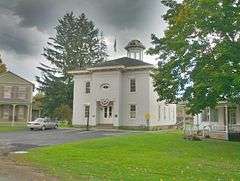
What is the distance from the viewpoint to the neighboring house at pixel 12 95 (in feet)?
194

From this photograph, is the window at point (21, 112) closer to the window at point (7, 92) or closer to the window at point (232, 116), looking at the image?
the window at point (7, 92)

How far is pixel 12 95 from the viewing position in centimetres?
5950

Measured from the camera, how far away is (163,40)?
28.9m

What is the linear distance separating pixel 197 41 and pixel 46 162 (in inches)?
544

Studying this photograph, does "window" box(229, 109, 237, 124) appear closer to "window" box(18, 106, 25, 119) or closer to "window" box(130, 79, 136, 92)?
"window" box(130, 79, 136, 92)

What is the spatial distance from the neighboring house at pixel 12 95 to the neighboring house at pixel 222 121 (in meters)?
28.3

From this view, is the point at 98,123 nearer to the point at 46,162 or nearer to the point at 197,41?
the point at 197,41

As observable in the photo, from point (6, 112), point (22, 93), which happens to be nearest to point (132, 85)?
point (22, 93)

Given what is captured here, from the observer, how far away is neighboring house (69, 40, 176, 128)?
46.4 m

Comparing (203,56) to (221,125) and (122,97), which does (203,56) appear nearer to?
(221,125)

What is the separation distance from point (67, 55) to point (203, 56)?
5302cm

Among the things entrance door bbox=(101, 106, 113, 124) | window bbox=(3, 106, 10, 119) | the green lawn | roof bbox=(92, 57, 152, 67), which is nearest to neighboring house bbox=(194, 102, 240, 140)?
roof bbox=(92, 57, 152, 67)

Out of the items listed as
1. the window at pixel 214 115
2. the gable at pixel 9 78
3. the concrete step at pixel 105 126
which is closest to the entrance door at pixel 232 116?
the window at pixel 214 115

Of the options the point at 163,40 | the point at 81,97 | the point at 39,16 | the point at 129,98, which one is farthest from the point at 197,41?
the point at 81,97
